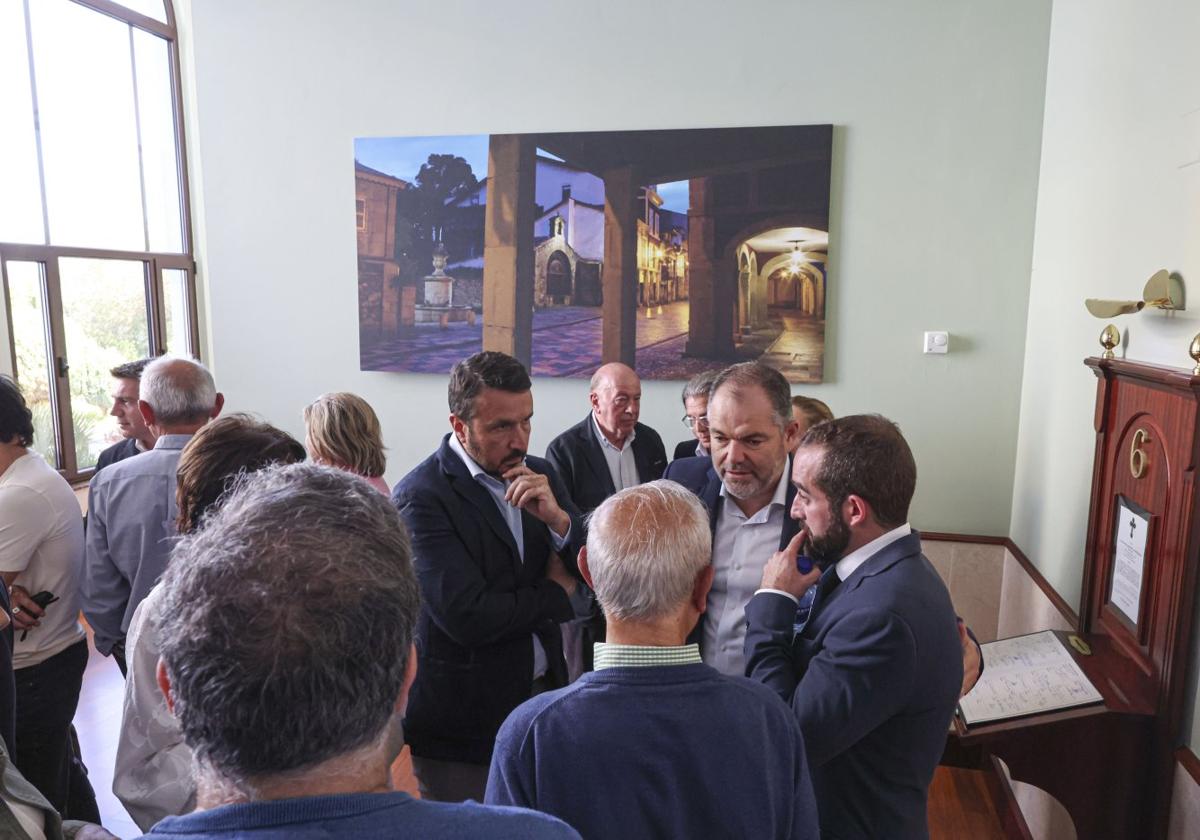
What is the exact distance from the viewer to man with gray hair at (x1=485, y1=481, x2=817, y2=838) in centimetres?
115

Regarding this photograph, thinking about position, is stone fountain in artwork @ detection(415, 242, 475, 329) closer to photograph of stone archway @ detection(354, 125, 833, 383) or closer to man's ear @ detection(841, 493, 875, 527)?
photograph of stone archway @ detection(354, 125, 833, 383)

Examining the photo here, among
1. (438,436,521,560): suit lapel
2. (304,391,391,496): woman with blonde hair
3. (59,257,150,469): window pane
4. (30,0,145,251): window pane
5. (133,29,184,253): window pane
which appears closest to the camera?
(438,436,521,560): suit lapel

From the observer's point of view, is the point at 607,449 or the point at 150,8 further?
the point at 150,8

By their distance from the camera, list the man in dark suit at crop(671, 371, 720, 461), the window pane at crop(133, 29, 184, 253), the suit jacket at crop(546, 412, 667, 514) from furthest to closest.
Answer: the window pane at crop(133, 29, 184, 253) < the suit jacket at crop(546, 412, 667, 514) < the man in dark suit at crop(671, 371, 720, 461)

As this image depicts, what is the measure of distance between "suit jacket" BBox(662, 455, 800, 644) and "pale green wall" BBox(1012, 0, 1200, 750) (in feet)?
3.50

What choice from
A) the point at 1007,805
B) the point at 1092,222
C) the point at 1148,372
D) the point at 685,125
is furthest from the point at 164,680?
the point at 685,125

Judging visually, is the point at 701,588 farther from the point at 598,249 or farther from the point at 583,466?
the point at 598,249

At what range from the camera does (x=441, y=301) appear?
15.7ft

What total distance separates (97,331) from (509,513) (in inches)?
196

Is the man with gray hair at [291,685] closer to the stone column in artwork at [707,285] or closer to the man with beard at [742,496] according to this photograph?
the man with beard at [742,496]

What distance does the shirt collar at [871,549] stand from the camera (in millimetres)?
1605

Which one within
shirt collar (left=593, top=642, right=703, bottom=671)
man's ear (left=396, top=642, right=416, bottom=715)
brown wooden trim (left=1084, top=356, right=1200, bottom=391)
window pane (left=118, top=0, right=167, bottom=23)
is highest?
window pane (left=118, top=0, right=167, bottom=23)

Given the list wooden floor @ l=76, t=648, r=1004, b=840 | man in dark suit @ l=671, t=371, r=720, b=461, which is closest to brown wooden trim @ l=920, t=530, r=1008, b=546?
wooden floor @ l=76, t=648, r=1004, b=840

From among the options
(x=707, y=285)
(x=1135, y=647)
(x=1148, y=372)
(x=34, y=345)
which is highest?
(x=707, y=285)
